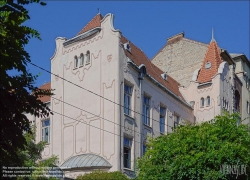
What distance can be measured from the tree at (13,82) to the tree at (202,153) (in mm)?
9598

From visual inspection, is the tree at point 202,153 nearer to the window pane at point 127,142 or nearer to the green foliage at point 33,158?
the window pane at point 127,142

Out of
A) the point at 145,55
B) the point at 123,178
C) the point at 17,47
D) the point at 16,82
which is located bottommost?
the point at 123,178

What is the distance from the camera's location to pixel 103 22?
28.5m

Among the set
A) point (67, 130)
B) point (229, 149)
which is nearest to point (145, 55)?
point (67, 130)

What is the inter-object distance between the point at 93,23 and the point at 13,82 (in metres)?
18.8

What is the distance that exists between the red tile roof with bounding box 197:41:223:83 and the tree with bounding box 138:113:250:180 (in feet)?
53.1

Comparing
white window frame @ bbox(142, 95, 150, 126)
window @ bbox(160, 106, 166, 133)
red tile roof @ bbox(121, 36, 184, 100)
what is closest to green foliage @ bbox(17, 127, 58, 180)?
white window frame @ bbox(142, 95, 150, 126)

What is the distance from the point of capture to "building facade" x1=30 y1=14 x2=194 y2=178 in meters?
26.7

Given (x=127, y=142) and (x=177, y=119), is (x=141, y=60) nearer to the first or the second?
(x=177, y=119)

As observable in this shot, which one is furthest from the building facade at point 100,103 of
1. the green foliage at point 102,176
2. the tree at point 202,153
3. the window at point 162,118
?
the tree at point 202,153

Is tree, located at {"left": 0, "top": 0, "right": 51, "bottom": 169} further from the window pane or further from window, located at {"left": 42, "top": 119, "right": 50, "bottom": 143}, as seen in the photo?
window, located at {"left": 42, "top": 119, "right": 50, "bottom": 143}

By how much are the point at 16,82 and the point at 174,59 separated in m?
33.8

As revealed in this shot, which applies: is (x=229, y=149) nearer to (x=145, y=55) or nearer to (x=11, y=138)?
(x=11, y=138)

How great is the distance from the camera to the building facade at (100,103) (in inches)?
1052
